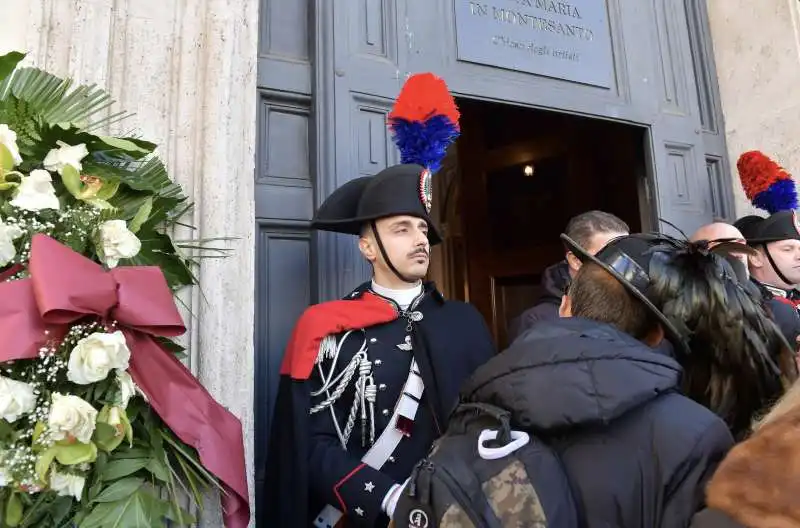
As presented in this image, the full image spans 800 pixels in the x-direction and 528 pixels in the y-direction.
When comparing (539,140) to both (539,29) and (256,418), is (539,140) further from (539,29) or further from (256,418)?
(256,418)

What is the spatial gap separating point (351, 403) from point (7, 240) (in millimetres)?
1082

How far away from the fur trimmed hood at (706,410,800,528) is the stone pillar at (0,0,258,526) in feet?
5.29

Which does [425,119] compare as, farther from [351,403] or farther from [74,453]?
[74,453]

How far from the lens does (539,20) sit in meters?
3.18

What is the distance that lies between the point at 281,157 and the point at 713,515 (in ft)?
6.98

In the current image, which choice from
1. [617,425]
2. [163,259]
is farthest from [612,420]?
[163,259]

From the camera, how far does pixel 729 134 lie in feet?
12.2

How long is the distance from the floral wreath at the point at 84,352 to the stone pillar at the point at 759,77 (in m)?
3.42

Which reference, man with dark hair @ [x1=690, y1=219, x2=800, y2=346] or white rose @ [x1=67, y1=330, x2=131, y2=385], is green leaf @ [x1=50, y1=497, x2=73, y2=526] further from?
man with dark hair @ [x1=690, y1=219, x2=800, y2=346]

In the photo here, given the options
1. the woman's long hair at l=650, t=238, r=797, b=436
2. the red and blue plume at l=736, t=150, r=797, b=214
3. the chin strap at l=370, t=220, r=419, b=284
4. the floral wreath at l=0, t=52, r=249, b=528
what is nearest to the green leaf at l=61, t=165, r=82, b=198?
the floral wreath at l=0, t=52, r=249, b=528

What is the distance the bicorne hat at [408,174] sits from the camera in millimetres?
2041

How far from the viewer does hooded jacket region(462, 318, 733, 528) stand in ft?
2.93

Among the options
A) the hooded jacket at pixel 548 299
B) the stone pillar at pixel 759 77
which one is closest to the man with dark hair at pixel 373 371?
the hooded jacket at pixel 548 299

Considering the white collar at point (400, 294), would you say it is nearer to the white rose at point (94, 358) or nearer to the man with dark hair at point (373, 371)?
the man with dark hair at point (373, 371)
